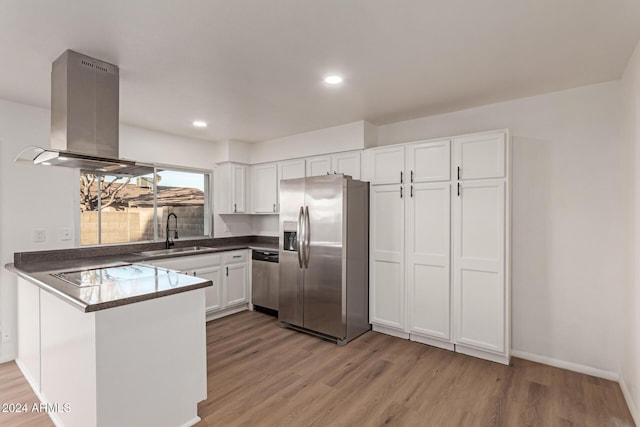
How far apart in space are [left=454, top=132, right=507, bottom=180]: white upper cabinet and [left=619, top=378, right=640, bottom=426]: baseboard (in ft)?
6.08

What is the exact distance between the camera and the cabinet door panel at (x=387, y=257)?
3.58 m

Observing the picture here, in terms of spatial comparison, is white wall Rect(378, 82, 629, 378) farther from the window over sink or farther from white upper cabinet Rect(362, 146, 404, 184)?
the window over sink

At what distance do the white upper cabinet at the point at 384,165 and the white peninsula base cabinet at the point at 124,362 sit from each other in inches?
92.0

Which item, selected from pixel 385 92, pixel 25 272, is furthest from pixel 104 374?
pixel 385 92

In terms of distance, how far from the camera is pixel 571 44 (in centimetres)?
212

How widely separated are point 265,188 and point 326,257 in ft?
5.91

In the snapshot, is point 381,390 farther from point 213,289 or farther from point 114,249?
point 114,249

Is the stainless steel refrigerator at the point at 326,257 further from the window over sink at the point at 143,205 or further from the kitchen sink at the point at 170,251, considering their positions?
the window over sink at the point at 143,205

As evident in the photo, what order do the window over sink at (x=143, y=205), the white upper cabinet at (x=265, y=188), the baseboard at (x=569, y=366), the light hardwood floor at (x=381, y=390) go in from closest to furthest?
the light hardwood floor at (x=381, y=390)
the baseboard at (x=569, y=366)
the window over sink at (x=143, y=205)
the white upper cabinet at (x=265, y=188)

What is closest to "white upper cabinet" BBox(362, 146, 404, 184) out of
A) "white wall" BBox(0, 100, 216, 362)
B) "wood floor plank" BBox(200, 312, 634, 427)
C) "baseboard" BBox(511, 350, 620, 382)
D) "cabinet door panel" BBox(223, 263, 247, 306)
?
"wood floor plank" BBox(200, 312, 634, 427)

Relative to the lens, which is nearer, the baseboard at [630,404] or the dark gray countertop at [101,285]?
the dark gray countertop at [101,285]

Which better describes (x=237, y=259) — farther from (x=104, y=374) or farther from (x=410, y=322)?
(x=104, y=374)

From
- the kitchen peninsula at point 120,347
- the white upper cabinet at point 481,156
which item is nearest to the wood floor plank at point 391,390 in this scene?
the kitchen peninsula at point 120,347

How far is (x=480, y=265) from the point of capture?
307 centimetres
